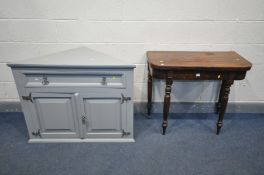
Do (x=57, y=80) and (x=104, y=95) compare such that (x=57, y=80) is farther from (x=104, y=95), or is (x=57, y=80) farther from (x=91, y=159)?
(x=91, y=159)

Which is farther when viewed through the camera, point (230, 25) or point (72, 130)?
point (230, 25)

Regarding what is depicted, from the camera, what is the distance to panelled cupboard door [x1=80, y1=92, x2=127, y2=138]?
174 centimetres

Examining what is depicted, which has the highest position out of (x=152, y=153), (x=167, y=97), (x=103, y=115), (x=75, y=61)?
(x=75, y=61)

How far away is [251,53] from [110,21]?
1402 mm

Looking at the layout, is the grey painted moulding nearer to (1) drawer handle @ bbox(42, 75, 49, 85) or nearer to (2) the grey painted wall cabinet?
(2) the grey painted wall cabinet

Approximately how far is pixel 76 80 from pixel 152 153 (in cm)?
87

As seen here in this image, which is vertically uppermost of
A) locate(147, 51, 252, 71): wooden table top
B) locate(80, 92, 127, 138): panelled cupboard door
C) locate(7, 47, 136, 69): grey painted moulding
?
locate(7, 47, 136, 69): grey painted moulding

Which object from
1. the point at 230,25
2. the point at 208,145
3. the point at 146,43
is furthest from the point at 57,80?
the point at 230,25

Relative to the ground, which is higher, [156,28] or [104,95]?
[156,28]

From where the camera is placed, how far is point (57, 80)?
168 cm

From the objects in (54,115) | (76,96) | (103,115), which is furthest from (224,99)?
(54,115)

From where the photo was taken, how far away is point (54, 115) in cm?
180

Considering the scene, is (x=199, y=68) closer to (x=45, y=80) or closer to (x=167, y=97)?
(x=167, y=97)

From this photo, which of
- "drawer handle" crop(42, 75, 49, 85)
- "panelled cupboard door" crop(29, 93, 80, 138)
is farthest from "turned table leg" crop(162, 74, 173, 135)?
"drawer handle" crop(42, 75, 49, 85)
